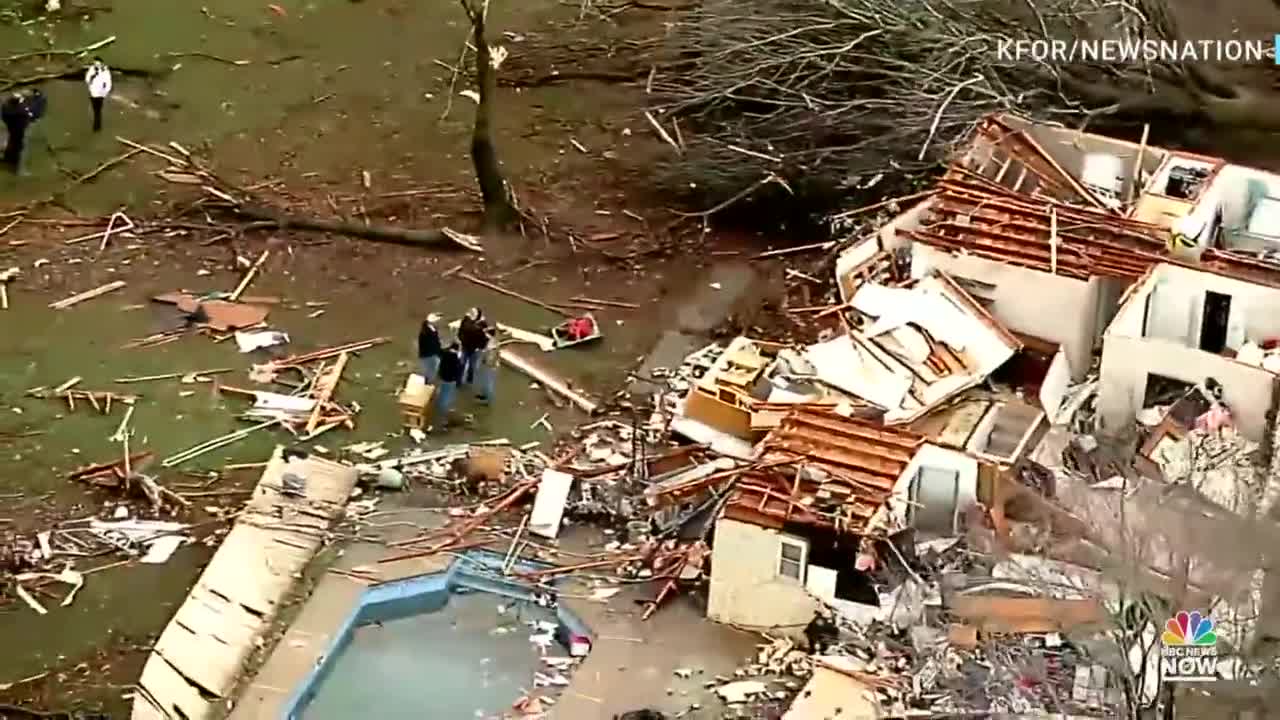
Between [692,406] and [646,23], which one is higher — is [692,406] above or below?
below

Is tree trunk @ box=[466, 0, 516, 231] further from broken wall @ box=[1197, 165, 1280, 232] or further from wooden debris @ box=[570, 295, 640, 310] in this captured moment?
broken wall @ box=[1197, 165, 1280, 232]

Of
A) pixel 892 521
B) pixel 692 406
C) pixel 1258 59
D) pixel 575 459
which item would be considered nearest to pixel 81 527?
pixel 575 459

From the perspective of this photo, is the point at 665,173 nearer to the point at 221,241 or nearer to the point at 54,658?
the point at 221,241

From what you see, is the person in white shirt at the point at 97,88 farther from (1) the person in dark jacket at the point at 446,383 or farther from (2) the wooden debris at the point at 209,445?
(1) the person in dark jacket at the point at 446,383

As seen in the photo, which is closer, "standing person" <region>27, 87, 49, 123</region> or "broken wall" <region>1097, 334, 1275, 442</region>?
"broken wall" <region>1097, 334, 1275, 442</region>

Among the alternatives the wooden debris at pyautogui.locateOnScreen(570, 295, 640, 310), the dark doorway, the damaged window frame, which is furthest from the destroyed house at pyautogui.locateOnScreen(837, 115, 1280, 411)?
the damaged window frame

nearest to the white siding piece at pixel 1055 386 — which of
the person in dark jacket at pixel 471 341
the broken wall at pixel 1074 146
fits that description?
the broken wall at pixel 1074 146
